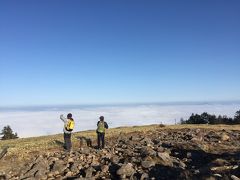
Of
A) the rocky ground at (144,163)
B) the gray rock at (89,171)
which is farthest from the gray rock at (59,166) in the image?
the gray rock at (89,171)

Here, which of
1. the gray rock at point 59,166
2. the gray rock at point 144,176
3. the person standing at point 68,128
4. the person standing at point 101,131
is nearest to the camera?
the gray rock at point 144,176

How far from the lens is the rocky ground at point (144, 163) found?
623 inches

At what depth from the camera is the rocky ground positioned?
51.9ft

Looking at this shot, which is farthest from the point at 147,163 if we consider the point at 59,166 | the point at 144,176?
the point at 59,166

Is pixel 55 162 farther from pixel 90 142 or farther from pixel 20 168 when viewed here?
pixel 90 142

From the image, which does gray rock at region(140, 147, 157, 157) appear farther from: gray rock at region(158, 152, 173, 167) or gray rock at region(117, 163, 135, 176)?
gray rock at region(117, 163, 135, 176)

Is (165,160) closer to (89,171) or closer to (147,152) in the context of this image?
(147,152)

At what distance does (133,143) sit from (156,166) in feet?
24.4

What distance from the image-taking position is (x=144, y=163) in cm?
1756

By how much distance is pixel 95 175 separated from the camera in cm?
1734

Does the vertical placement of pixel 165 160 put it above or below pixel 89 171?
above

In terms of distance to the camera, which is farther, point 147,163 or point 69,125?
point 69,125

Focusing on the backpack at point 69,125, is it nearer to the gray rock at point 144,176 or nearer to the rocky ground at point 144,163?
the rocky ground at point 144,163

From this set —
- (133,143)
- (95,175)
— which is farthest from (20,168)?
(133,143)
